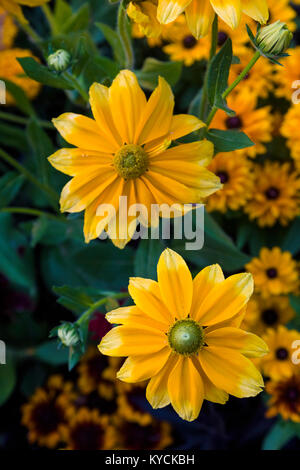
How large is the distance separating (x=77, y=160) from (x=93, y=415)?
31.3 inches

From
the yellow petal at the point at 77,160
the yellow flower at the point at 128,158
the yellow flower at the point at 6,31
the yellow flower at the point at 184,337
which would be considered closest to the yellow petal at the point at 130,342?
the yellow flower at the point at 184,337

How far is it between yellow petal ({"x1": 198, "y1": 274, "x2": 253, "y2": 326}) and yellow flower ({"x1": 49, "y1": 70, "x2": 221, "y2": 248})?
117 mm

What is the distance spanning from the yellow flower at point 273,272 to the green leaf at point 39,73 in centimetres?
52

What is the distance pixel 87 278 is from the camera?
1.20 metres

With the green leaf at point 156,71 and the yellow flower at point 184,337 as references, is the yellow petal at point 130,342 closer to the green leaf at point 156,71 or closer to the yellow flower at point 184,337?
the yellow flower at point 184,337

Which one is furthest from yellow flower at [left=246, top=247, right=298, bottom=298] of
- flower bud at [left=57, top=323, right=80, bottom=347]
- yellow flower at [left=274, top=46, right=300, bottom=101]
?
flower bud at [left=57, top=323, right=80, bottom=347]

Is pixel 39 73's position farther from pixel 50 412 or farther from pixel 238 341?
pixel 50 412

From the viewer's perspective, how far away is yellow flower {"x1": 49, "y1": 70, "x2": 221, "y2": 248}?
671 mm

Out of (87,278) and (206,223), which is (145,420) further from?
(206,223)

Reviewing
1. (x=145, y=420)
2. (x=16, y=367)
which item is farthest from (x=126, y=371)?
(x=16, y=367)

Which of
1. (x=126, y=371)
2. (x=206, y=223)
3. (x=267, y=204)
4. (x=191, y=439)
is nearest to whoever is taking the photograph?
(x=126, y=371)

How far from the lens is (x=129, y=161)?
27.4 inches

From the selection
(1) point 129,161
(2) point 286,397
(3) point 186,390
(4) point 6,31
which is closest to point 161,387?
(3) point 186,390
